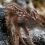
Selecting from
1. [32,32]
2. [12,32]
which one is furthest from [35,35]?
[12,32]

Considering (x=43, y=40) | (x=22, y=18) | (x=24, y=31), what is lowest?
(x=43, y=40)

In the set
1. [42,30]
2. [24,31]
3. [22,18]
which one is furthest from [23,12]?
[42,30]

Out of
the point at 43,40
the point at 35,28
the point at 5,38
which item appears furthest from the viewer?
the point at 35,28

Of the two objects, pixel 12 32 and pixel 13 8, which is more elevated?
pixel 13 8

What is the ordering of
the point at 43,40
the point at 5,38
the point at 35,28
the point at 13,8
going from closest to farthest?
the point at 13,8 < the point at 5,38 < the point at 43,40 < the point at 35,28

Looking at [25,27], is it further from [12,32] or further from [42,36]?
[42,36]

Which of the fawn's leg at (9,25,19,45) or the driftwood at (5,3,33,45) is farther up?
the driftwood at (5,3,33,45)

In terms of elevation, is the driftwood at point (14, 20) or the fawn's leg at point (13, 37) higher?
the driftwood at point (14, 20)

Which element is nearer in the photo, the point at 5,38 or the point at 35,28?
the point at 5,38

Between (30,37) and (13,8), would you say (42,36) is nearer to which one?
(30,37)

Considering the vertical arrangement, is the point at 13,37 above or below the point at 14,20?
below
